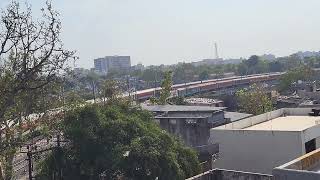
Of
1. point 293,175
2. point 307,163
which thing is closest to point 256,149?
point 307,163

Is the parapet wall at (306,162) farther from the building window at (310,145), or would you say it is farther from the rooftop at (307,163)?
the building window at (310,145)

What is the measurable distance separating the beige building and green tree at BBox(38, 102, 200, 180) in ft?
4.70

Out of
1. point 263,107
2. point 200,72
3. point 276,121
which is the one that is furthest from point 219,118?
point 200,72

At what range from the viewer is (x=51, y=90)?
44.4 feet

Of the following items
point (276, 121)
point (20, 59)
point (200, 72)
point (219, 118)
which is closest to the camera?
point (20, 59)

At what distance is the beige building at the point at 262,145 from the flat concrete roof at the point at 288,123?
0.04 meters

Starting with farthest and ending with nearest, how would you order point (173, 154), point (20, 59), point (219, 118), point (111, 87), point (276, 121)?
point (111, 87)
point (219, 118)
point (276, 121)
point (173, 154)
point (20, 59)

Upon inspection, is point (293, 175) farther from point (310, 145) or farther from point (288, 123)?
point (288, 123)

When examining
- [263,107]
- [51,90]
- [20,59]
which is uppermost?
[20,59]

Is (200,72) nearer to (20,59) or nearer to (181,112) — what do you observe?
(181,112)

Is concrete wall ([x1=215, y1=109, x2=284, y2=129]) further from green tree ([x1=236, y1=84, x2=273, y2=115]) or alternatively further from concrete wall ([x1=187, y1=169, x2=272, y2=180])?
green tree ([x1=236, y1=84, x2=273, y2=115])

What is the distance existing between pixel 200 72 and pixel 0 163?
138892 mm

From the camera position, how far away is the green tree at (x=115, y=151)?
15828 mm

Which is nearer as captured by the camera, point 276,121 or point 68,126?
point 68,126
